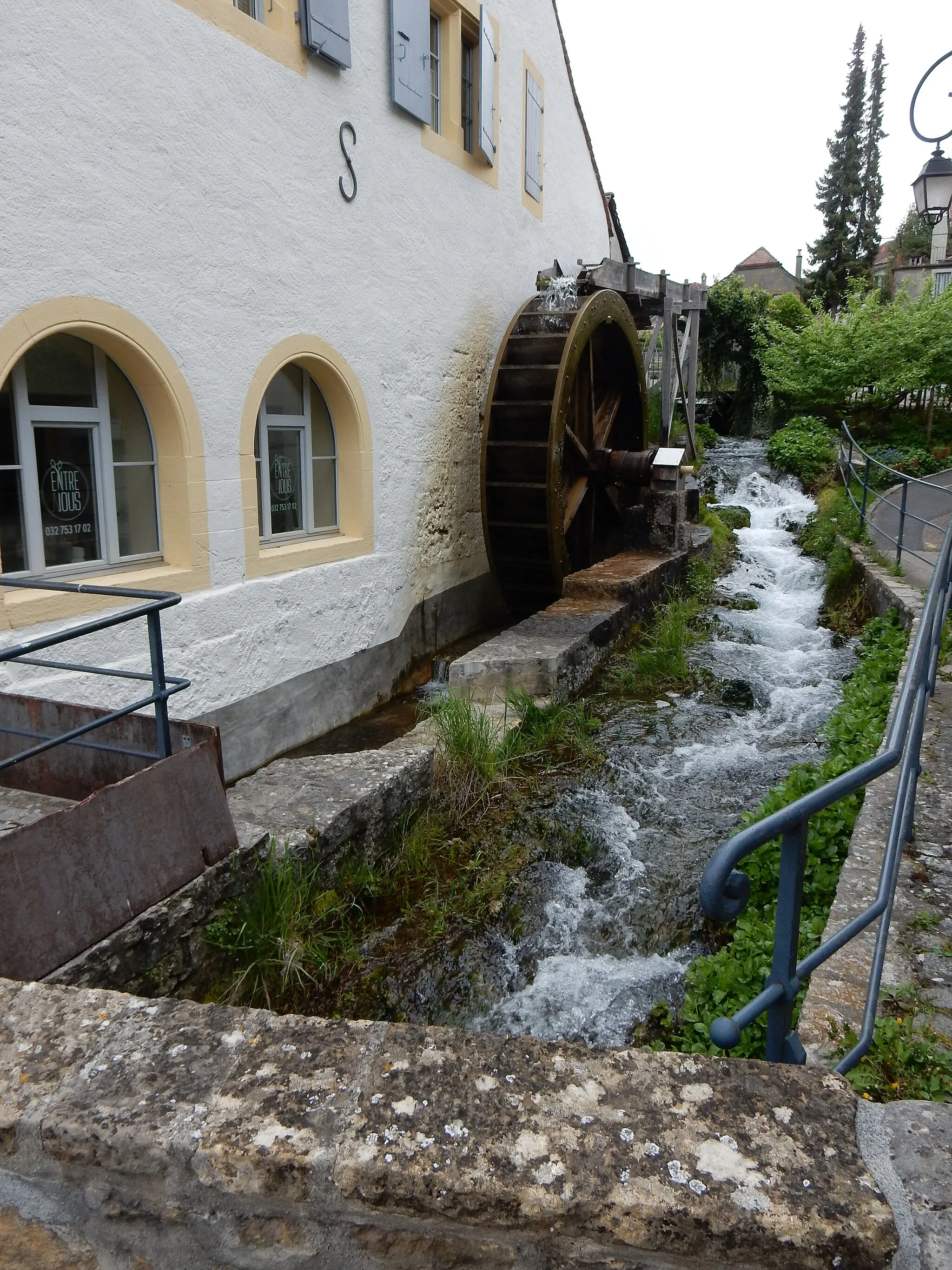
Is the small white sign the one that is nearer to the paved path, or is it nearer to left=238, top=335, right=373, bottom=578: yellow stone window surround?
the paved path

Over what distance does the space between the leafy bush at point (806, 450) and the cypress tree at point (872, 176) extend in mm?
19393

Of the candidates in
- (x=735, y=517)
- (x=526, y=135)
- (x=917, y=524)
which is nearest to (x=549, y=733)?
(x=917, y=524)

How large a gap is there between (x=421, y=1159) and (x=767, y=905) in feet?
7.65

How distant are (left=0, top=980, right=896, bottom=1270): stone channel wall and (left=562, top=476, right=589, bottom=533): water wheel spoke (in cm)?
702

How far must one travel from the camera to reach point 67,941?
2182 millimetres

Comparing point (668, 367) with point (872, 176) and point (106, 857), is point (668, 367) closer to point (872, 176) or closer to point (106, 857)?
point (106, 857)

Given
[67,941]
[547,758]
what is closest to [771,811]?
[547,758]

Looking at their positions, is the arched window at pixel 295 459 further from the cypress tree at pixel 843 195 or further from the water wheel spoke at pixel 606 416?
the cypress tree at pixel 843 195

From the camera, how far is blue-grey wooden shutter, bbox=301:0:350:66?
194 inches

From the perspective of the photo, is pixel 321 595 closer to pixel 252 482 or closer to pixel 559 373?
pixel 252 482

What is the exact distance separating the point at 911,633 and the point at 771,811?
2723 mm

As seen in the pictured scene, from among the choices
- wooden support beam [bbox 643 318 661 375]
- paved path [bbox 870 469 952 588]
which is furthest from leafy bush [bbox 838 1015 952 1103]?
wooden support beam [bbox 643 318 661 375]

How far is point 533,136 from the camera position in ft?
28.5

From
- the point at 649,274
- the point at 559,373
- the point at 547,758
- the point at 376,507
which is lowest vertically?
the point at 547,758
